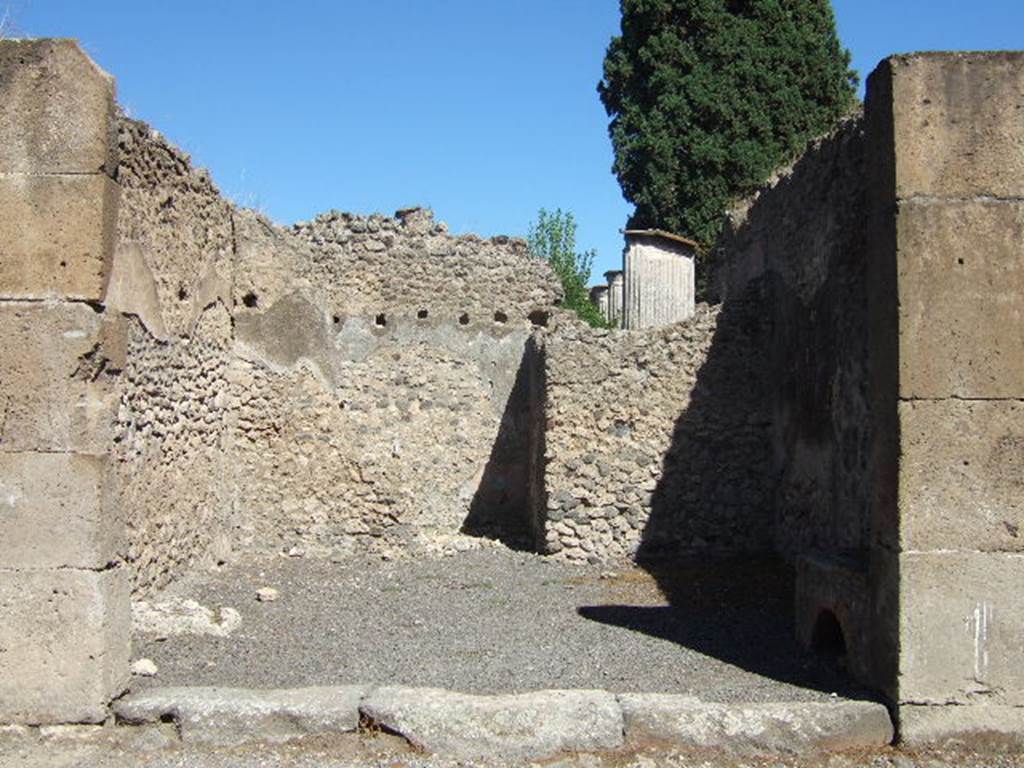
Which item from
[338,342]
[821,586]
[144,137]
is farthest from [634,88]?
[821,586]

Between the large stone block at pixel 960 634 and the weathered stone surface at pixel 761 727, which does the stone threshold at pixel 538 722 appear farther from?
the large stone block at pixel 960 634

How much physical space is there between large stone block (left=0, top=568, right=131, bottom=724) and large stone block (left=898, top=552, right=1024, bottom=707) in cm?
345

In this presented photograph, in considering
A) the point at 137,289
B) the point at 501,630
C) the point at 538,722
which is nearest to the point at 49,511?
the point at 538,722

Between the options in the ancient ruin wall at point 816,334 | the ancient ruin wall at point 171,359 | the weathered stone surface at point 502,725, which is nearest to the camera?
the weathered stone surface at point 502,725

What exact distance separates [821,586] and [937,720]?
3.86 ft

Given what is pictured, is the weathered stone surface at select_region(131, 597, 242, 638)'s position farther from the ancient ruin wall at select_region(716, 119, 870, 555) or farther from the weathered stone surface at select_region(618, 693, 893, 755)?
the ancient ruin wall at select_region(716, 119, 870, 555)

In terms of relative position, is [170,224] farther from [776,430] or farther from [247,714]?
[776,430]

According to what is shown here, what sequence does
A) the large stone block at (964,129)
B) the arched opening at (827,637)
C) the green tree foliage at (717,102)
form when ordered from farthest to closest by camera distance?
the green tree foliage at (717,102)
the arched opening at (827,637)
the large stone block at (964,129)

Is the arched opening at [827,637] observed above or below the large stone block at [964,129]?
below

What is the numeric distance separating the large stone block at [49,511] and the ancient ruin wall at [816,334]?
13.5ft

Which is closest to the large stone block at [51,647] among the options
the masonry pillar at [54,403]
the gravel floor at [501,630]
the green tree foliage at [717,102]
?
the masonry pillar at [54,403]

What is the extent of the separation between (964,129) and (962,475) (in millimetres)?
1488

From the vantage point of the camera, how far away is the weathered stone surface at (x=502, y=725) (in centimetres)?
434

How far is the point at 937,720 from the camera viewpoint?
4379mm
